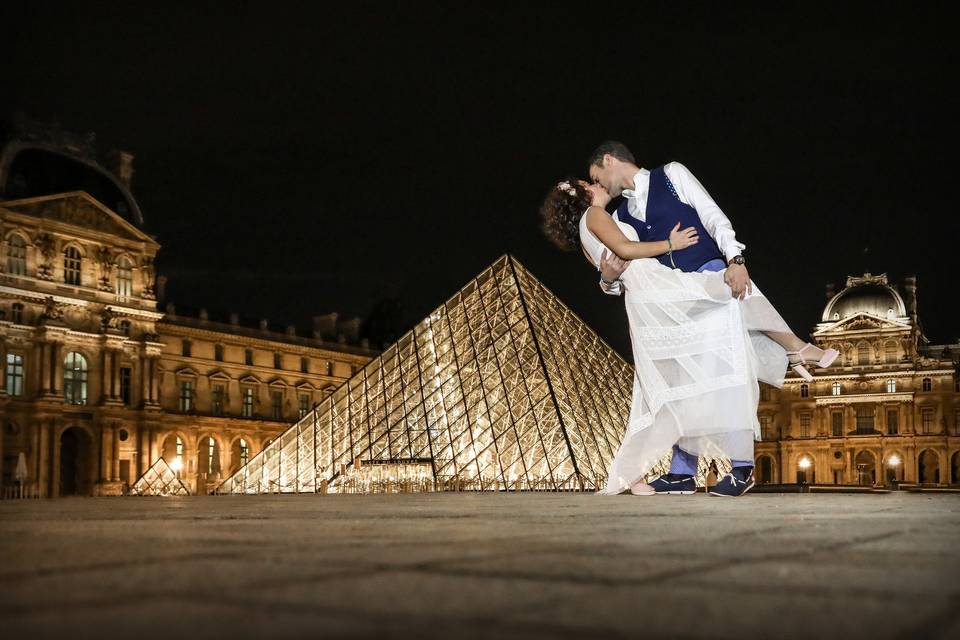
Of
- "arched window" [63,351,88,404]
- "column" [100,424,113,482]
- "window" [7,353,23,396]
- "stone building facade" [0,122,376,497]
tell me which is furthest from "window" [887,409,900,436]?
"window" [7,353,23,396]

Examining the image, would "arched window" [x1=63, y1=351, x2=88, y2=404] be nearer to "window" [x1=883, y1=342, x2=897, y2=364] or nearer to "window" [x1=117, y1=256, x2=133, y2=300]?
"window" [x1=117, y1=256, x2=133, y2=300]

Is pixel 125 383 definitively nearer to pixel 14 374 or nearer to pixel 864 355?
pixel 14 374

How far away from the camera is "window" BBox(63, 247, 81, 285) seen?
40.9 meters

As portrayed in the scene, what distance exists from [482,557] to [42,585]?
0.87 meters

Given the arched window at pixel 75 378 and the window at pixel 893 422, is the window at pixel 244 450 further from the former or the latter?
the window at pixel 893 422

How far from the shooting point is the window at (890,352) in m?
69.8

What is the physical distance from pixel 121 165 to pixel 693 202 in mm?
42444

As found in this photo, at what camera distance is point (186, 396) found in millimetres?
49188

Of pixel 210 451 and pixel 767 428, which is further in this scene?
pixel 767 428

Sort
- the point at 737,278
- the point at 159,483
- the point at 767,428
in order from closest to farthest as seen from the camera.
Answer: the point at 737,278 → the point at 159,483 → the point at 767,428

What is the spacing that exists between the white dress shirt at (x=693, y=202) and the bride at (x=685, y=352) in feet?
0.45

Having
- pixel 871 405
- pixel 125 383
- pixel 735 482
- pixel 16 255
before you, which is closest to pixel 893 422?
pixel 871 405

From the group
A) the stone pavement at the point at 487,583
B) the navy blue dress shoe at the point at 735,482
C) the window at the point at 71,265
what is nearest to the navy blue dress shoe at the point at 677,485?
the navy blue dress shoe at the point at 735,482

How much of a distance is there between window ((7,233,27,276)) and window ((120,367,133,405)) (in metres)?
5.55
